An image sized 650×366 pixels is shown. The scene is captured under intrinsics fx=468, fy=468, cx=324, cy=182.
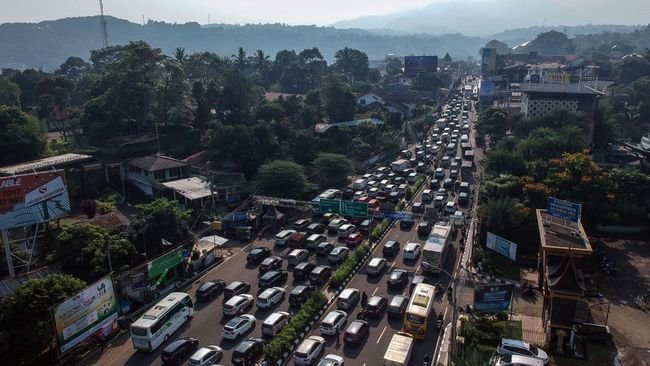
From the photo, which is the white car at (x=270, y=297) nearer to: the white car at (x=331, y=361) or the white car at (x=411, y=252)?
the white car at (x=331, y=361)

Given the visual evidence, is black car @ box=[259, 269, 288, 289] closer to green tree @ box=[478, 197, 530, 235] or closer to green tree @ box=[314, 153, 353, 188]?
green tree @ box=[478, 197, 530, 235]

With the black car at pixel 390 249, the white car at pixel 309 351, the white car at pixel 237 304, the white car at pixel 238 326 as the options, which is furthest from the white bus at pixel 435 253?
the white car at pixel 238 326

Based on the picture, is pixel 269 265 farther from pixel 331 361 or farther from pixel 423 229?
pixel 423 229

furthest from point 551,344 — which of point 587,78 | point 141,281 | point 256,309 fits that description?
point 587,78

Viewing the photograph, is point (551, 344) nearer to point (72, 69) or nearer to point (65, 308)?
point (65, 308)

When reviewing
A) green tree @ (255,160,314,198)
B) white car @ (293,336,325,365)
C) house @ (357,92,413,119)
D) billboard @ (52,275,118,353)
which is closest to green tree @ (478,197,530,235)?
green tree @ (255,160,314,198)

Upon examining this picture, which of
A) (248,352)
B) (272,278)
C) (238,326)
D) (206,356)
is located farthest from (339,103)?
(206,356)
